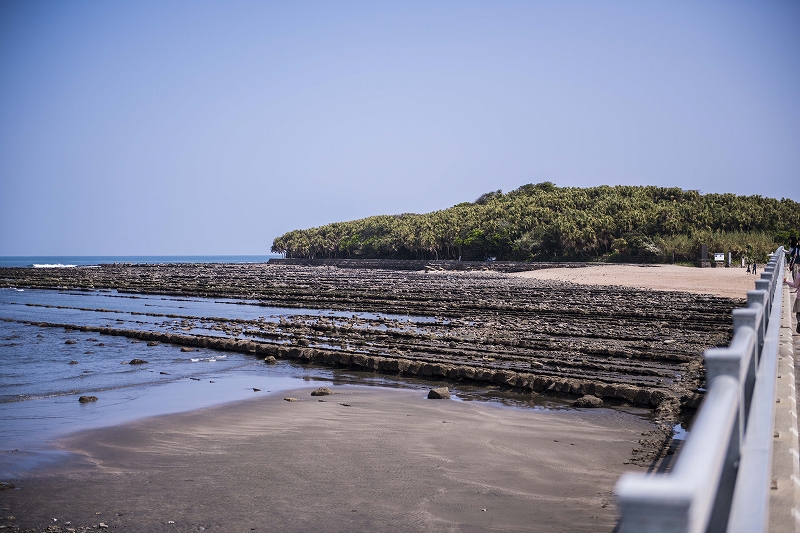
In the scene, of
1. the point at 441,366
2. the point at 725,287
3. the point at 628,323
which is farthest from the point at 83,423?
the point at 725,287

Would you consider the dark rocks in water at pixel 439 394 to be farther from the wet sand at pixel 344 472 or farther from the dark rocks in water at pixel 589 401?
the dark rocks in water at pixel 589 401

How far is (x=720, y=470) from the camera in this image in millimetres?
1615

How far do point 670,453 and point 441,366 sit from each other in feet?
26.5

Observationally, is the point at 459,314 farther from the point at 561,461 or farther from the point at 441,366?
the point at 561,461

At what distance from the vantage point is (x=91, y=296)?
55.2m

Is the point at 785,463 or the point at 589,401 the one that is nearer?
the point at 785,463

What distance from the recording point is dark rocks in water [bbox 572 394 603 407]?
1318 centimetres

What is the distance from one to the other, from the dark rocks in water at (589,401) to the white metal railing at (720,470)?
9.86m

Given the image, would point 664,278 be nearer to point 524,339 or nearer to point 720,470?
point 524,339

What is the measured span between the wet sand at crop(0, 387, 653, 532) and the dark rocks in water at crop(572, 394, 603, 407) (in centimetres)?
35

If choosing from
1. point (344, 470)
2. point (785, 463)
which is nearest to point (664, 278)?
point (344, 470)

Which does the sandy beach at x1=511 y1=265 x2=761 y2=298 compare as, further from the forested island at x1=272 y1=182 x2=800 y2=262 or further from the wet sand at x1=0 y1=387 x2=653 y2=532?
the wet sand at x1=0 y1=387 x2=653 y2=532

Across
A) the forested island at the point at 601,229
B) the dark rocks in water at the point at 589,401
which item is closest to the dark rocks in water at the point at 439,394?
the dark rocks in water at the point at 589,401

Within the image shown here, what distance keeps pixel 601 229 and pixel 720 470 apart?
8999 centimetres
